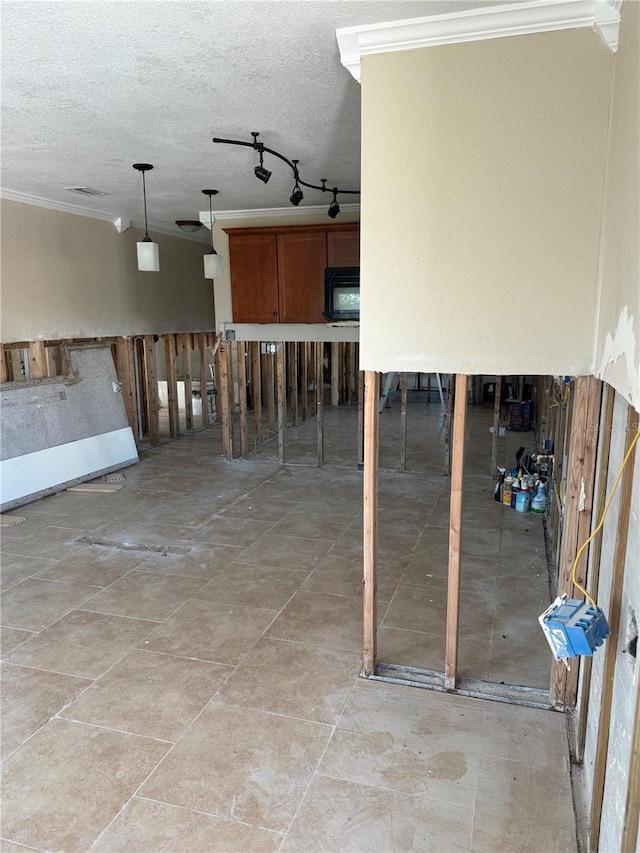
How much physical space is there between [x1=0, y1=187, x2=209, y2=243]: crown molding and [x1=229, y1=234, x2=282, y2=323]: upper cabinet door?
142cm

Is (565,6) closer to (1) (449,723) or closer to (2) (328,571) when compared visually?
(1) (449,723)

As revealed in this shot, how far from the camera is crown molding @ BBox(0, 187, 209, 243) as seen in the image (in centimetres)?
550

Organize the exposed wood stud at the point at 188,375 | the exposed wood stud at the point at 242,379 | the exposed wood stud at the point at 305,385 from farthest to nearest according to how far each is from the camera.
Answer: the exposed wood stud at the point at 305,385, the exposed wood stud at the point at 188,375, the exposed wood stud at the point at 242,379

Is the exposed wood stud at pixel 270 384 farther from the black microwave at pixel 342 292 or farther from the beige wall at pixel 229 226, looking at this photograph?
the black microwave at pixel 342 292

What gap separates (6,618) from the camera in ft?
11.5

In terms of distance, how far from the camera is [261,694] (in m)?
2.76

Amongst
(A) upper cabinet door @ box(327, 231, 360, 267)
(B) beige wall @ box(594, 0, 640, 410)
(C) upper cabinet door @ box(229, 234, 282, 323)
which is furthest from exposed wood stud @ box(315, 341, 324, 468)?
(B) beige wall @ box(594, 0, 640, 410)

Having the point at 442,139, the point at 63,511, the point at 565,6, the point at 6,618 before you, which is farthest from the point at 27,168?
the point at 565,6

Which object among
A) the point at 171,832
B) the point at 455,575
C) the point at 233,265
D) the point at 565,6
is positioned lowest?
the point at 171,832

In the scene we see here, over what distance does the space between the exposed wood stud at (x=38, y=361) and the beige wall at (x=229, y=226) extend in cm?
198

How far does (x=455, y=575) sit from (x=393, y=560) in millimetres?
1647

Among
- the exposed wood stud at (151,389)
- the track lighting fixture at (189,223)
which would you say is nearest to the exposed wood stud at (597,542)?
the track lighting fixture at (189,223)

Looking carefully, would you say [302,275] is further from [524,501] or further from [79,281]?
[524,501]

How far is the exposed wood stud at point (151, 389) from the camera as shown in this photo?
777 cm
